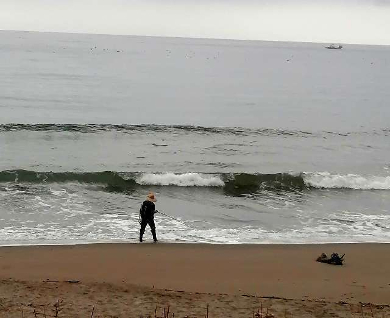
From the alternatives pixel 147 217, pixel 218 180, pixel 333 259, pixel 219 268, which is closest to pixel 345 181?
pixel 218 180

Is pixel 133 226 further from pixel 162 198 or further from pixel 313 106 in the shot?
pixel 313 106

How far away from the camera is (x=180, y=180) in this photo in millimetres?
21078

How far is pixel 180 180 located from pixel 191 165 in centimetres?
270

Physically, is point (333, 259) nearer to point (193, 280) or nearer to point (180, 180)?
point (193, 280)

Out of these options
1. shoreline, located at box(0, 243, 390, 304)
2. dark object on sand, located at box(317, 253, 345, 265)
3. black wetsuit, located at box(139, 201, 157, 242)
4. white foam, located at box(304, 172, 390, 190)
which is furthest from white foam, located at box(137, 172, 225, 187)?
dark object on sand, located at box(317, 253, 345, 265)

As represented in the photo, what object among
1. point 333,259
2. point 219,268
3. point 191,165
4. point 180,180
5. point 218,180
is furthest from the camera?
point 191,165

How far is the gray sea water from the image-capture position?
15156 millimetres

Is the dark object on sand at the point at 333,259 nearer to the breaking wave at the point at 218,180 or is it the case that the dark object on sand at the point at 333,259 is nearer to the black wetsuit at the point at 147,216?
the black wetsuit at the point at 147,216

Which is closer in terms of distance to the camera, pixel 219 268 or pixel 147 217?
pixel 219 268

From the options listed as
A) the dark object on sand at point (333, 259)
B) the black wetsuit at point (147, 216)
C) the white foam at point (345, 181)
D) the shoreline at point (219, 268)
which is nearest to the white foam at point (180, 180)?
the white foam at point (345, 181)

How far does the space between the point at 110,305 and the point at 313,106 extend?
1517 inches

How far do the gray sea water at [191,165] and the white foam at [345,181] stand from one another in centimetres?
5

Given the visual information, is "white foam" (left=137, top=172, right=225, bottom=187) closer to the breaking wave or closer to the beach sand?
the breaking wave

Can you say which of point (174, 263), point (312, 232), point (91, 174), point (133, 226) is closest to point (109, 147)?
point (91, 174)
